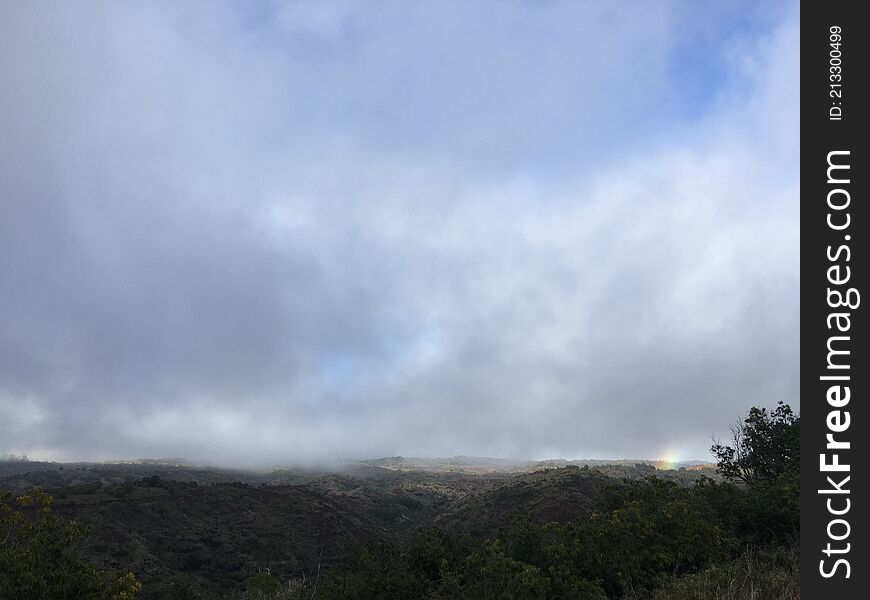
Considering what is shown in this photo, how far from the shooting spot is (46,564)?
9.36 meters

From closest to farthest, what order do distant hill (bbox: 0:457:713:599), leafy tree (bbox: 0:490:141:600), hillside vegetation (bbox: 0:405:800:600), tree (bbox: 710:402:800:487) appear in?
leafy tree (bbox: 0:490:141:600), hillside vegetation (bbox: 0:405:800:600), tree (bbox: 710:402:800:487), distant hill (bbox: 0:457:713:599)

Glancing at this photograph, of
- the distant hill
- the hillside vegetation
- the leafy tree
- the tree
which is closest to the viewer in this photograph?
the leafy tree

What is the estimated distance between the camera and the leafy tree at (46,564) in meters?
8.74

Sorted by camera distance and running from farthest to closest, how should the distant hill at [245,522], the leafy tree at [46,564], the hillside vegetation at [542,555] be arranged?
1. the distant hill at [245,522]
2. the hillside vegetation at [542,555]
3. the leafy tree at [46,564]

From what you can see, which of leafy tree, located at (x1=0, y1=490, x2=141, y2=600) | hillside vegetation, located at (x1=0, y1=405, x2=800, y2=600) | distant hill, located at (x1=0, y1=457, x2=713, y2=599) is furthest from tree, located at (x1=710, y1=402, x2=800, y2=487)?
leafy tree, located at (x1=0, y1=490, x2=141, y2=600)

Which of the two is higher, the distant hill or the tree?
the tree

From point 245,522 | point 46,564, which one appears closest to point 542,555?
point 46,564

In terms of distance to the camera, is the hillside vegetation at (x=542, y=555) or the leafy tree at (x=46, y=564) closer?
the leafy tree at (x=46, y=564)

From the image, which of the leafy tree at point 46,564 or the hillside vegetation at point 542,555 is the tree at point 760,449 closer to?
the hillside vegetation at point 542,555

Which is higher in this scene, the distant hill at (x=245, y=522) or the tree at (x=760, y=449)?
the tree at (x=760, y=449)

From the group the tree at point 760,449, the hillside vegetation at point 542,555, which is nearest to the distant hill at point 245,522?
the hillside vegetation at point 542,555

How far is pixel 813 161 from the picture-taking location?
6.31 m

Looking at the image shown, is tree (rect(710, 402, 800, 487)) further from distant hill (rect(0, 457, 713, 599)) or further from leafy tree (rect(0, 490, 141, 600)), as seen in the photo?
leafy tree (rect(0, 490, 141, 600))

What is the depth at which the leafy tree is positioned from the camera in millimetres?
8742
